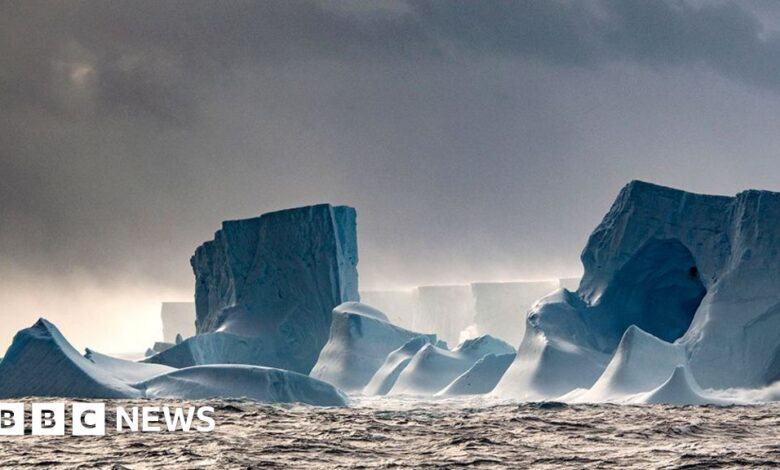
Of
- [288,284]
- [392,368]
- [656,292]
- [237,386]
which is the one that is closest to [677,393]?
[237,386]

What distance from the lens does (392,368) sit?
2672 cm

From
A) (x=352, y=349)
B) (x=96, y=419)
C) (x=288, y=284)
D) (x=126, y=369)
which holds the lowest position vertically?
(x=96, y=419)

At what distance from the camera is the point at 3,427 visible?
12.6 metres

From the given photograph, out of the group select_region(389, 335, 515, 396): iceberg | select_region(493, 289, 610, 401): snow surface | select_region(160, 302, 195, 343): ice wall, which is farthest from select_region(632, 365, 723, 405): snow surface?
select_region(160, 302, 195, 343): ice wall

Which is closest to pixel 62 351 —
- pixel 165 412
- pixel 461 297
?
pixel 165 412

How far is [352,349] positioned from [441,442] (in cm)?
1759

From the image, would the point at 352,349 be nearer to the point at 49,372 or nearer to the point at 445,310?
the point at 49,372

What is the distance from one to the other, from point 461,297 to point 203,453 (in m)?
44.8

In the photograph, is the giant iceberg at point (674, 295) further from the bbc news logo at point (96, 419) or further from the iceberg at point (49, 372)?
the iceberg at point (49, 372)

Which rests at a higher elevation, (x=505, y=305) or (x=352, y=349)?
(x=505, y=305)

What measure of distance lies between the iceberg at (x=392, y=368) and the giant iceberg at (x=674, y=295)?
4998 mm

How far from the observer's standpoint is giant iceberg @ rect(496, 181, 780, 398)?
1903cm

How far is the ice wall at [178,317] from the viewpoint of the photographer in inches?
2329

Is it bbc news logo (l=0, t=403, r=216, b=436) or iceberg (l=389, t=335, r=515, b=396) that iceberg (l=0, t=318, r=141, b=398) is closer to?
bbc news logo (l=0, t=403, r=216, b=436)
